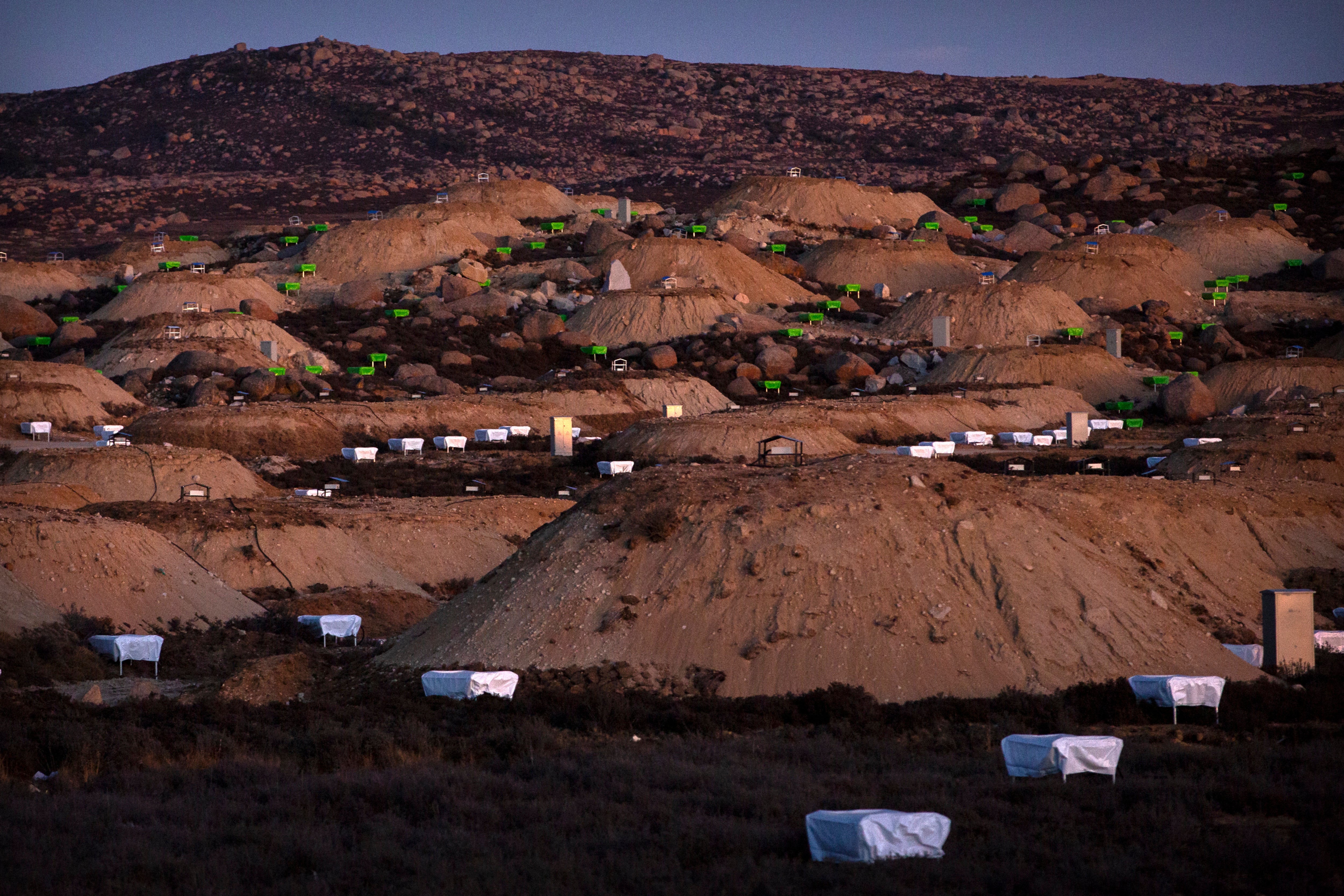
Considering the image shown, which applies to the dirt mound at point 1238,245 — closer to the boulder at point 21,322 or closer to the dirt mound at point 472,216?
the dirt mound at point 472,216

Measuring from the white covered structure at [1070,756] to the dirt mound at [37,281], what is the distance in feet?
239

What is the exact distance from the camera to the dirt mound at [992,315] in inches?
2657

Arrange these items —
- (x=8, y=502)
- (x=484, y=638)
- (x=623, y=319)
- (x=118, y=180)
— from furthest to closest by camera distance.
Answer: (x=118, y=180)
(x=623, y=319)
(x=8, y=502)
(x=484, y=638)

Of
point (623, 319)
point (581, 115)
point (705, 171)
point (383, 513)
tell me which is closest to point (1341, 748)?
point (383, 513)

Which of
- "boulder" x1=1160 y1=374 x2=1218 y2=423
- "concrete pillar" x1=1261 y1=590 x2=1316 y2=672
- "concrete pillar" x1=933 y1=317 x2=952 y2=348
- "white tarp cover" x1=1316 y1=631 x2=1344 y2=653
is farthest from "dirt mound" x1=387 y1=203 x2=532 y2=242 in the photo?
"concrete pillar" x1=1261 y1=590 x2=1316 y2=672

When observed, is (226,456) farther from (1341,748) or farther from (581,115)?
(581,115)

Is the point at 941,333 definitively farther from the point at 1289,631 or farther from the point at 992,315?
the point at 1289,631

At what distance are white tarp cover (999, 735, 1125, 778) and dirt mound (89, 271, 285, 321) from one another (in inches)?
2386

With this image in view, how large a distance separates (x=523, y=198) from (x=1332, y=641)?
264 feet

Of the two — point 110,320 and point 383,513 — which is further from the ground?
point 110,320

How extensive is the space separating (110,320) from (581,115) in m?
107

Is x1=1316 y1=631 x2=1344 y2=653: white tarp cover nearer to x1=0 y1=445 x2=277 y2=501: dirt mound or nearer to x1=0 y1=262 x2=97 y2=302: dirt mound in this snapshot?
x1=0 y1=445 x2=277 y2=501: dirt mound

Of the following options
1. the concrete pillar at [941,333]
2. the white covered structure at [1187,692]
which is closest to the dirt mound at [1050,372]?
the concrete pillar at [941,333]

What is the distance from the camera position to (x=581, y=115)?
170000 millimetres
